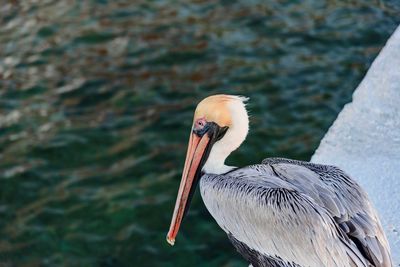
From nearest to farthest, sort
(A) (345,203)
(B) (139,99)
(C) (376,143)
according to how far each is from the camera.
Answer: (A) (345,203) < (C) (376,143) < (B) (139,99)

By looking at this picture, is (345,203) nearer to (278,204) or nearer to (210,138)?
(278,204)

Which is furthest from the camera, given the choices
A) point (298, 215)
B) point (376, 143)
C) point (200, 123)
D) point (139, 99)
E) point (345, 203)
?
point (139, 99)

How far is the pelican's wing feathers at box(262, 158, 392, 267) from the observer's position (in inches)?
145

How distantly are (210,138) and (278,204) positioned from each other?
0.74 meters

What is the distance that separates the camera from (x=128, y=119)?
6.87 meters

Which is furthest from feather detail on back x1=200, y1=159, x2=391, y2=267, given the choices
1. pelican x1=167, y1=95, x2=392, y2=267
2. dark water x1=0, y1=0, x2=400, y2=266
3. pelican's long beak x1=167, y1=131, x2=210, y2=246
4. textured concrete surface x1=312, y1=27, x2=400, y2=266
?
dark water x1=0, y1=0, x2=400, y2=266

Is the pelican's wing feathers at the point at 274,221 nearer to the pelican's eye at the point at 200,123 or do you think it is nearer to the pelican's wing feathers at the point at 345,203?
the pelican's wing feathers at the point at 345,203

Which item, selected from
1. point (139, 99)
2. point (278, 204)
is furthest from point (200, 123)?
point (139, 99)

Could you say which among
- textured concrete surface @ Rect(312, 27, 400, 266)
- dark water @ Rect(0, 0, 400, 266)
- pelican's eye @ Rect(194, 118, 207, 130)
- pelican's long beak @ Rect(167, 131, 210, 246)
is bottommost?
dark water @ Rect(0, 0, 400, 266)

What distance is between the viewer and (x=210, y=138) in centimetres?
437

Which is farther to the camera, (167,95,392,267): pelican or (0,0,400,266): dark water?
(0,0,400,266): dark water

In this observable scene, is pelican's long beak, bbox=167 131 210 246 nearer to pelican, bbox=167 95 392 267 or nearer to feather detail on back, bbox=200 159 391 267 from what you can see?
pelican, bbox=167 95 392 267

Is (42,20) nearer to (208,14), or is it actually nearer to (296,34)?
(208,14)

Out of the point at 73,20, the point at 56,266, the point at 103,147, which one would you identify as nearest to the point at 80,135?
the point at 103,147
